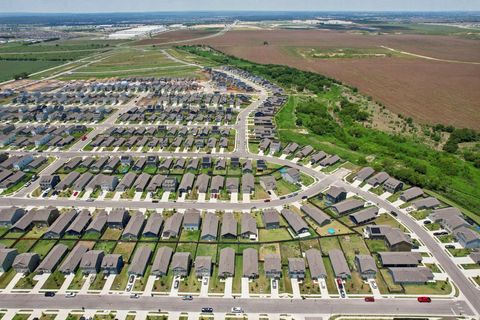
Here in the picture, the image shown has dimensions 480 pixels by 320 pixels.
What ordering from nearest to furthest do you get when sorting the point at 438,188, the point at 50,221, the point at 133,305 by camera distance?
the point at 133,305 → the point at 50,221 → the point at 438,188

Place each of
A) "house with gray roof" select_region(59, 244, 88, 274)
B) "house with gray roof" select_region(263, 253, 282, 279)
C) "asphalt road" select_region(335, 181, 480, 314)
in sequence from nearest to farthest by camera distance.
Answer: "asphalt road" select_region(335, 181, 480, 314), "house with gray roof" select_region(263, 253, 282, 279), "house with gray roof" select_region(59, 244, 88, 274)

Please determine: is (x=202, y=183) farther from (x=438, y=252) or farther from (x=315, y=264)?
(x=438, y=252)

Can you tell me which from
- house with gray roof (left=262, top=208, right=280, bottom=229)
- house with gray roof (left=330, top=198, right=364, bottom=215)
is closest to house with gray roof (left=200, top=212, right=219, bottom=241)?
house with gray roof (left=262, top=208, right=280, bottom=229)

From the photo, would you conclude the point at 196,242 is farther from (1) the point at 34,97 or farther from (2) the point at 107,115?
(1) the point at 34,97

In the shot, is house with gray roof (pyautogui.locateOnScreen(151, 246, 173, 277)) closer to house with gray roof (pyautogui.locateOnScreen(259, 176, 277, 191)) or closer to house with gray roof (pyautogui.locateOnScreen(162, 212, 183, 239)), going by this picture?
house with gray roof (pyautogui.locateOnScreen(162, 212, 183, 239))

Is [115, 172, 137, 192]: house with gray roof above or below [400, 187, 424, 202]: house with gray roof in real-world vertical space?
above

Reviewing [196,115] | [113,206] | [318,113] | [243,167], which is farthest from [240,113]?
[113,206]
